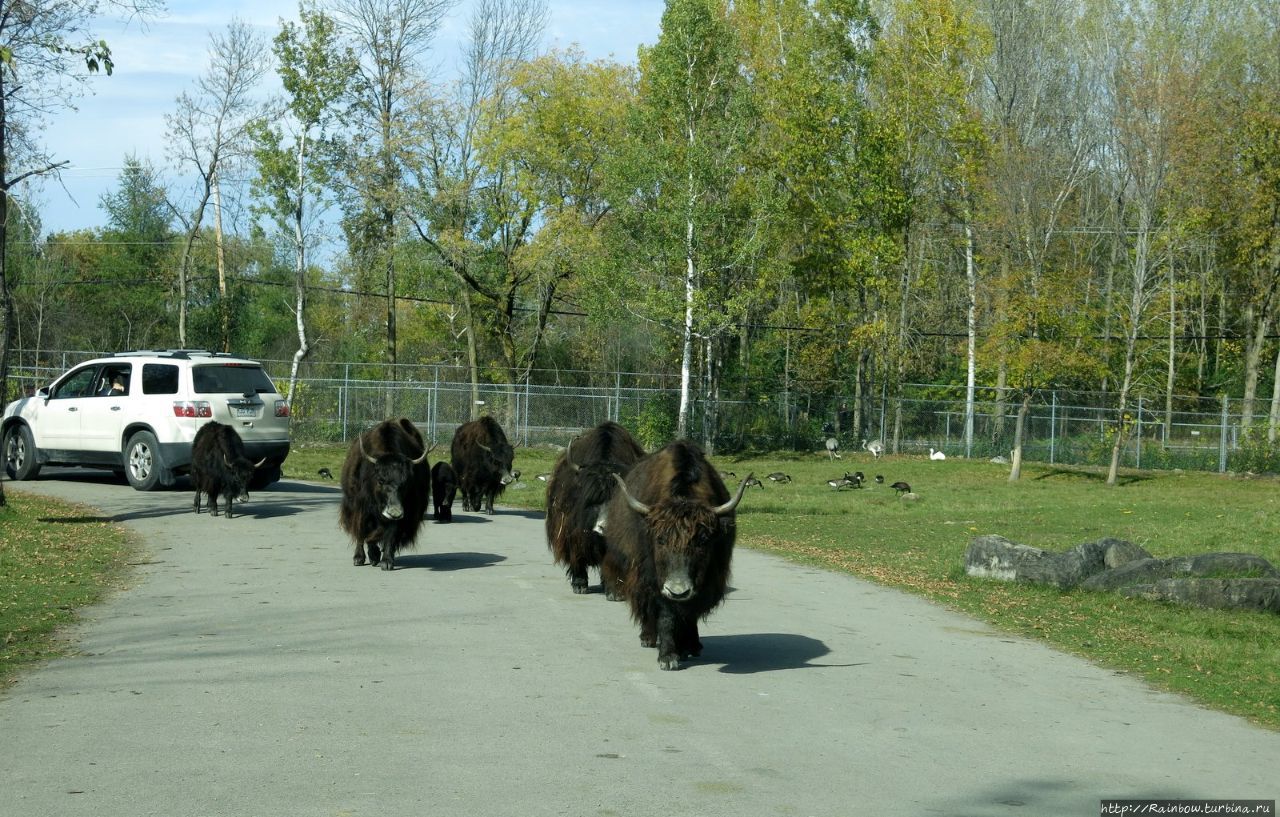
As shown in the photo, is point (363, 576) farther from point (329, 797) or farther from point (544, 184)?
point (544, 184)

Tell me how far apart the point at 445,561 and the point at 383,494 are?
5.26 feet

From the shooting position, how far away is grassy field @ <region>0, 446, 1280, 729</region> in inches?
403

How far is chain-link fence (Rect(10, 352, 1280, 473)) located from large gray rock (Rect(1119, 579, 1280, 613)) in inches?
1021

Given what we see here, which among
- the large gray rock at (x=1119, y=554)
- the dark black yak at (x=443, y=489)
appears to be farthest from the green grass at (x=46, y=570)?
the large gray rock at (x=1119, y=554)

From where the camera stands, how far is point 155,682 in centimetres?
805

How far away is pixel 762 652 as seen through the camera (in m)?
9.83

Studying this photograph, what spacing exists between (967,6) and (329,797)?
49354 millimetres

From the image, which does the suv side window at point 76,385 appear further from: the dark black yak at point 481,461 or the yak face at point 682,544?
the yak face at point 682,544

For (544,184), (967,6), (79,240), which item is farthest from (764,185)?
(79,240)

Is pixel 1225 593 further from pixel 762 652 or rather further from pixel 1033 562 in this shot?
pixel 762 652

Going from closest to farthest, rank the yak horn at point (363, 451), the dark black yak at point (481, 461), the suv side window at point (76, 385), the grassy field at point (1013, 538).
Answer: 1. the grassy field at point (1013, 538)
2. the yak horn at point (363, 451)
3. the dark black yak at point (481, 461)
4. the suv side window at point (76, 385)

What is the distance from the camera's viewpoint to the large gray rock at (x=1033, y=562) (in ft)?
46.4

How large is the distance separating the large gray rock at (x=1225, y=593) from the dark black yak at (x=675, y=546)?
238 inches

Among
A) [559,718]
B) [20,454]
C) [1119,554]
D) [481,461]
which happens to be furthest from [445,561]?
[20,454]
